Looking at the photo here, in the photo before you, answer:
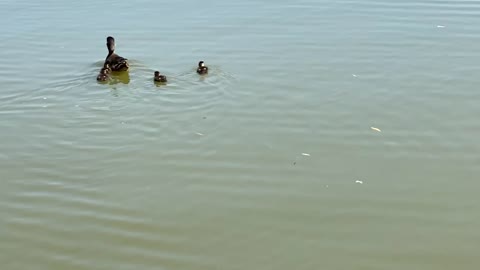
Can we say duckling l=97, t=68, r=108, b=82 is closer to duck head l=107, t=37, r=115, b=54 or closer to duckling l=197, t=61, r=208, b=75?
duck head l=107, t=37, r=115, b=54

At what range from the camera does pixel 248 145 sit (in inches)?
271

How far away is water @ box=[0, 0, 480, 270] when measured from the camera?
5.36 m

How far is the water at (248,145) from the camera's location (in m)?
5.36

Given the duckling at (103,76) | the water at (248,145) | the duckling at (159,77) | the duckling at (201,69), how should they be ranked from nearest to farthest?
1. the water at (248,145)
2. the duckling at (159,77)
3. the duckling at (201,69)
4. the duckling at (103,76)

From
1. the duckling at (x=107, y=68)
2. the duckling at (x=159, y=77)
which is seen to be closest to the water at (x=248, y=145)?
the duckling at (x=159, y=77)

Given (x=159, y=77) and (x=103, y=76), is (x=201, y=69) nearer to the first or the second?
(x=159, y=77)

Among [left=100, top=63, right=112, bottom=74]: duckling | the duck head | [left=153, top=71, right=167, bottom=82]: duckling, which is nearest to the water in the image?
[left=153, top=71, right=167, bottom=82]: duckling

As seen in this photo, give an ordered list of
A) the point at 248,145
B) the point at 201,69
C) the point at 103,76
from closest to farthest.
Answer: the point at 248,145 → the point at 201,69 → the point at 103,76

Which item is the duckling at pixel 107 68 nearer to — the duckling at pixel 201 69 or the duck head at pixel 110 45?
the duck head at pixel 110 45

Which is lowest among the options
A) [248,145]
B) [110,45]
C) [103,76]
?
[248,145]

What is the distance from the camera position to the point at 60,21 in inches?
456

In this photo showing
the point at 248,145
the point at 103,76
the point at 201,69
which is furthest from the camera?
the point at 103,76

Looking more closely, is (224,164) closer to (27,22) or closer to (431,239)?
(431,239)

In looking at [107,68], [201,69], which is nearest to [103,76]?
[107,68]
